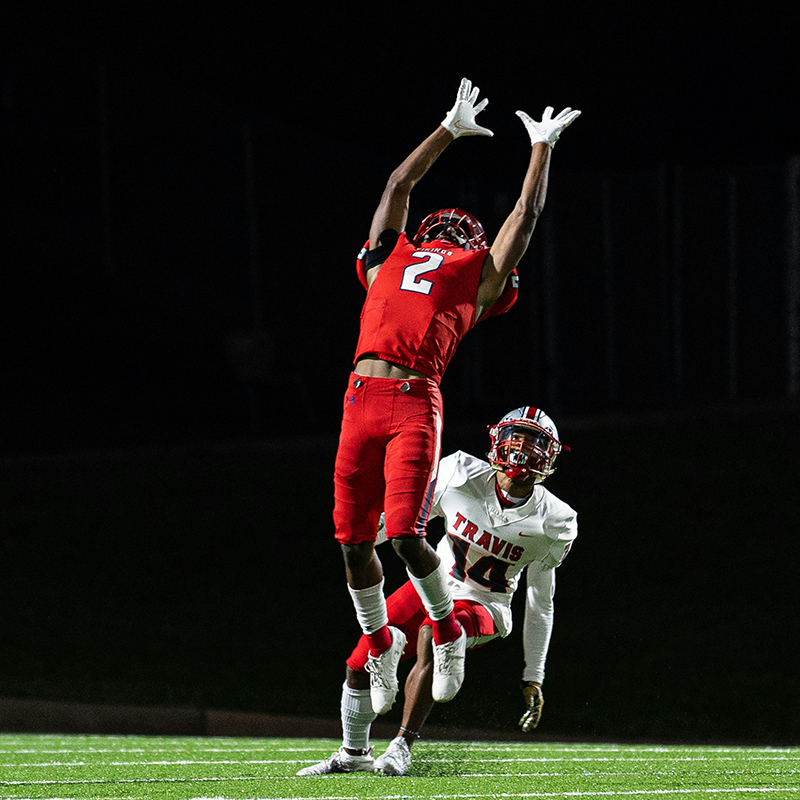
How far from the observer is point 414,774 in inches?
219

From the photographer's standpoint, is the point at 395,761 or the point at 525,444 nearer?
the point at 395,761

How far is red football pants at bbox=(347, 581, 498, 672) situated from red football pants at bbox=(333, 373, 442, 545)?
2.46ft

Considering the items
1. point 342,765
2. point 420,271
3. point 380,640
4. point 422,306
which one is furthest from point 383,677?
point 420,271

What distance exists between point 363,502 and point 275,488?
8720 millimetres

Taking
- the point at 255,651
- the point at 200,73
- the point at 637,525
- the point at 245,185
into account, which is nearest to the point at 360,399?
the point at 255,651

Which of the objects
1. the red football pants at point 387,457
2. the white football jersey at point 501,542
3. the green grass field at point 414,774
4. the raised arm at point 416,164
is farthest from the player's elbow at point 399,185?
the green grass field at point 414,774

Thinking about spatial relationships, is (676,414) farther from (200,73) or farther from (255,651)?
(200,73)

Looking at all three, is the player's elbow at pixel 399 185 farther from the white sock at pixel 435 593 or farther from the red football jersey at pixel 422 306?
the white sock at pixel 435 593

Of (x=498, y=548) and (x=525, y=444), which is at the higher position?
(x=525, y=444)

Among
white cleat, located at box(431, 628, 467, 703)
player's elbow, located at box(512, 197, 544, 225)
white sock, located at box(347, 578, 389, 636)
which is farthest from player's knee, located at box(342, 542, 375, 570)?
player's elbow, located at box(512, 197, 544, 225)

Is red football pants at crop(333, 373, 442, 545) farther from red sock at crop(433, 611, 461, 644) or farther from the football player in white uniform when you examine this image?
the football player in white uniform

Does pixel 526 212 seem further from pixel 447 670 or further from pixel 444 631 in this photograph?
pixel 447 670

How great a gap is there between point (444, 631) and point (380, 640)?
298 mm

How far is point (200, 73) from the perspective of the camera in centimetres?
1850
